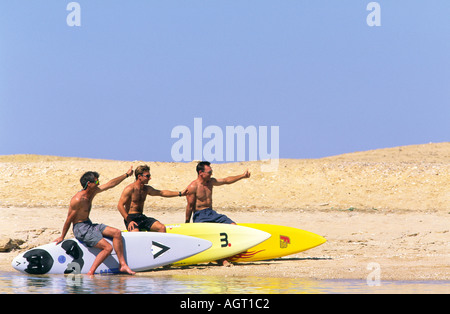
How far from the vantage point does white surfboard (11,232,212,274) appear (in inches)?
488

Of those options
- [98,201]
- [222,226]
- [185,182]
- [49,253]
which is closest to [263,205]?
[185,182]

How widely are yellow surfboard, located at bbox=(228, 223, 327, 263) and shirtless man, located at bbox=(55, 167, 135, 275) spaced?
267cm

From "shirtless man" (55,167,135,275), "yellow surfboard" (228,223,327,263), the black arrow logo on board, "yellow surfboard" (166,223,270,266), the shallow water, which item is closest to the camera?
the shallow water

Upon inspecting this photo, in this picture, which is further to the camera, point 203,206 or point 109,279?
point 203,206

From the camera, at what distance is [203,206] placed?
13.7 m

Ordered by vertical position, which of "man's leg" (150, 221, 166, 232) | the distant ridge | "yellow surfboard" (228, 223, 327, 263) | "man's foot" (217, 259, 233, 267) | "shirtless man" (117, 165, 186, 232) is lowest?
"man's foot" (217, 259, 233, 267)

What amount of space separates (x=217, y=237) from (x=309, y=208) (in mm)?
10850

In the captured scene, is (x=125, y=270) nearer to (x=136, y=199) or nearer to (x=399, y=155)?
(x=136, y=199)

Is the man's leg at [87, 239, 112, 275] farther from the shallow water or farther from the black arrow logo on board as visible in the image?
the black arrow logo on board

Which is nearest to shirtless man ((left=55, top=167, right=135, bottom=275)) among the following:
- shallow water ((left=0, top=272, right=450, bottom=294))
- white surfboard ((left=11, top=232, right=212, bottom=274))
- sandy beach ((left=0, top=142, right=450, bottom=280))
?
white surfboard ((left=11, top=232, right=212, bottom=274))

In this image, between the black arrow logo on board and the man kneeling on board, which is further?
the man kneeling on board

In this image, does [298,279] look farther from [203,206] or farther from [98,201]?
[98,201]

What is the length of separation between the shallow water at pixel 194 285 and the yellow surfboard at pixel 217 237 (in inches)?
55.3

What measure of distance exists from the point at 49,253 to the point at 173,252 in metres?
2.16
